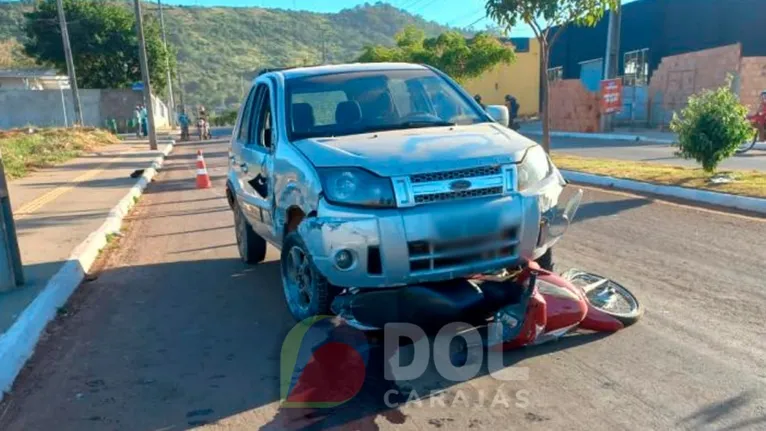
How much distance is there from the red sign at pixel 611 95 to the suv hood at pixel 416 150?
74.3ft

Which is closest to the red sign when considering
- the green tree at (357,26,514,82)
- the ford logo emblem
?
the green tree at (357,26,514,82)

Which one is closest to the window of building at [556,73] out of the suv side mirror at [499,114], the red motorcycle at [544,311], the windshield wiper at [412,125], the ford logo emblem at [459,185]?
the suv side mirror at [499,114]

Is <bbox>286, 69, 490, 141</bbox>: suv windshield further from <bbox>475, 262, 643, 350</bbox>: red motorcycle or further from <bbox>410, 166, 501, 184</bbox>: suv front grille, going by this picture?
<bbox>475, 262, 643, 350</bbox>: red motorcycle

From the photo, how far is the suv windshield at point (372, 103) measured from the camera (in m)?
5.31

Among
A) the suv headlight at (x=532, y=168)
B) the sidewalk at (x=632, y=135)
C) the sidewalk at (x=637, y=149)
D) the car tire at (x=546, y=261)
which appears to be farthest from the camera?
the sidewalk at (x=632, y=135)

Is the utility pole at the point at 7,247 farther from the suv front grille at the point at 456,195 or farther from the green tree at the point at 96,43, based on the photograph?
the green tree at the point at 96,43

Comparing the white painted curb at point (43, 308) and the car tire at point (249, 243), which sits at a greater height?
the car tire at point (249, 243)

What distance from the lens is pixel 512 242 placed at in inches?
171

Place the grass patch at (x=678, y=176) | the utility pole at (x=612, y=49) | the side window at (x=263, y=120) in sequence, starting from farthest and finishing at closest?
the utility pole at (x=612, y=49)
the grass patch at (x=678, y=176)
the side window at (x=263, y=120)

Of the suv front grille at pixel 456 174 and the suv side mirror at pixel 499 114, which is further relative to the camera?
the suv side mirror at pixel 499 114

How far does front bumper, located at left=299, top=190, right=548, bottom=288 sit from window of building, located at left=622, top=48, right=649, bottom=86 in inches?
1400

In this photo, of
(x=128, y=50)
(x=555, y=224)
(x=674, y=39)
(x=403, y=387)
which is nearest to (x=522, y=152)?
(x=555, y=224)

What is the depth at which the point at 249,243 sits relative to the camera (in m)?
7.05

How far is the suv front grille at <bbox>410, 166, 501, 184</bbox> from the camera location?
4160 millimetres
